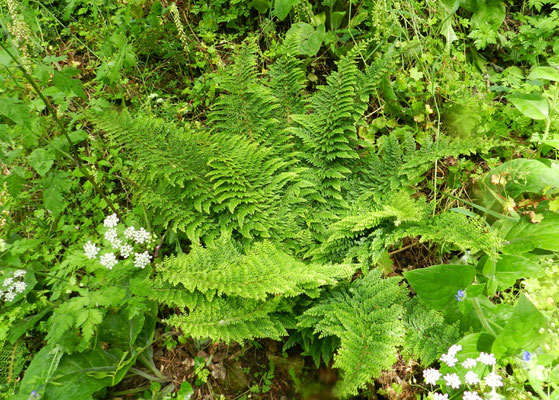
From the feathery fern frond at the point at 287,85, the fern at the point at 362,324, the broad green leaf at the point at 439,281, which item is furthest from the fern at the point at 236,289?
the feathery fern frond at the point at 287,85

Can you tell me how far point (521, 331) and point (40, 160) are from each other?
9.48ft

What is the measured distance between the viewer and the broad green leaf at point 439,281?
220 centimetres

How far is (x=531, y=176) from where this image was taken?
275 centimetres

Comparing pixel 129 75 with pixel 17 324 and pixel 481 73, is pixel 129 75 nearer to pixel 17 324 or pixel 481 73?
pixel 17 324

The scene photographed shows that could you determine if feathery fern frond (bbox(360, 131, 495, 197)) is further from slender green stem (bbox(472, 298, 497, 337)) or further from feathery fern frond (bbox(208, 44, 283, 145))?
slender green stem (bbox(472, 298, 497, 337))

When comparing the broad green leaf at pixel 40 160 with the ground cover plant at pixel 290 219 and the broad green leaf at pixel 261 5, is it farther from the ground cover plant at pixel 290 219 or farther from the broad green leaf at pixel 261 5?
the broad green leaf at pixel 261 5

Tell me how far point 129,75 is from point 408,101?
306 cm

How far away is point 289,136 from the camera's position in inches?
124

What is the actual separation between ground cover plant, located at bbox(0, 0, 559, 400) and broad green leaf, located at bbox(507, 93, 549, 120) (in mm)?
14

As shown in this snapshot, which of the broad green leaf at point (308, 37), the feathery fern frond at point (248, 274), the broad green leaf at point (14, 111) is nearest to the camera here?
the broad green leaf at point (14, 111)

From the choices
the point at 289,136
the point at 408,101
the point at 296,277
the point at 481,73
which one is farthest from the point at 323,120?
the point at 481,73

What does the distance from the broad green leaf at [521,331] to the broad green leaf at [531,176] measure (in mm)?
1233

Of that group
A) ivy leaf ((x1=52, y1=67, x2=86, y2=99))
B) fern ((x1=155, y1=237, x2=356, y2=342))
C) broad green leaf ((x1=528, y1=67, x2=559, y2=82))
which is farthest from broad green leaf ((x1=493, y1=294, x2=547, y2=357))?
ivy leaf ((x1=52, y1=67, x2=86, y2=99))

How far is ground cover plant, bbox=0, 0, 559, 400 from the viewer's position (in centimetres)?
226
